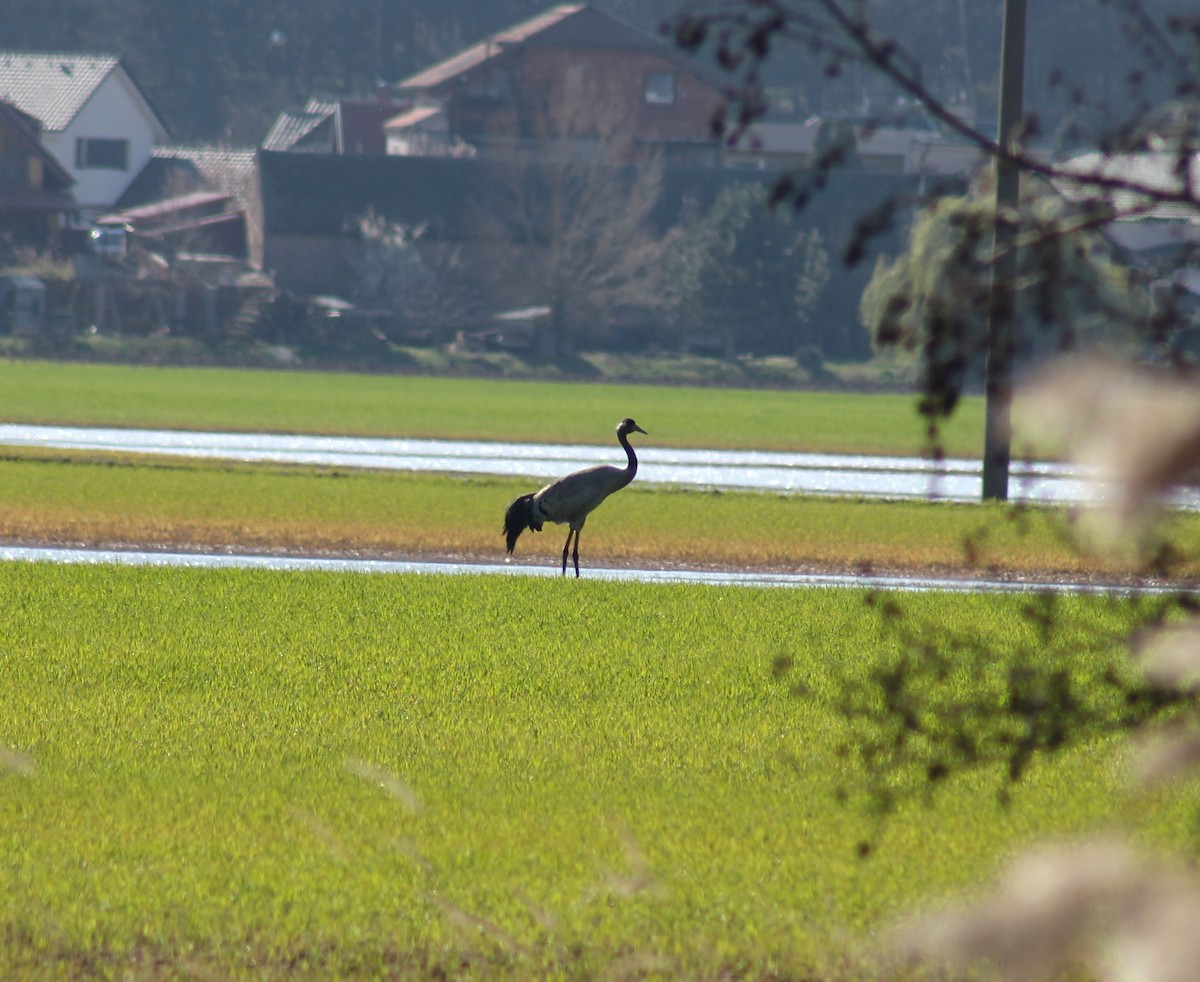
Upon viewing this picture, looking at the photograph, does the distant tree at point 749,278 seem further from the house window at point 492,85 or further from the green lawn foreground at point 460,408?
the house window at point 492,85

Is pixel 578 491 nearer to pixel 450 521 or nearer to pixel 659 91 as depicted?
pixel 450 521

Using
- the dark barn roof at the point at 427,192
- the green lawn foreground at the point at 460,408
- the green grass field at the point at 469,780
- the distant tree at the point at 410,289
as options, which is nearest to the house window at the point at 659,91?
the dark barn roof at the point at 427,192

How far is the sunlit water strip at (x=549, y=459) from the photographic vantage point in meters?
33.5

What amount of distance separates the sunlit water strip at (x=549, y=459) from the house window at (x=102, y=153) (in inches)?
2011

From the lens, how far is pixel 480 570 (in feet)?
66.9

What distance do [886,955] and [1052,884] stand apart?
16.1ft

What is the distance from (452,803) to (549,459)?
28090mm

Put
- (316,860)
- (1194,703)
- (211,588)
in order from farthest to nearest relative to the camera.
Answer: (211,588), (316,860), (1194,703)

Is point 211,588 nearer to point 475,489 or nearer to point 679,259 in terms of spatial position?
point 475,489

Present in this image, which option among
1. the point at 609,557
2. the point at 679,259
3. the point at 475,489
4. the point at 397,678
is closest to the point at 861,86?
the point at 679,259

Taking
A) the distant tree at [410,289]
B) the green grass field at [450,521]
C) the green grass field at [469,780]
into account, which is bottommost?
the green grass field at [450,521]

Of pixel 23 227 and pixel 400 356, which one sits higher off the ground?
pixel 23 227

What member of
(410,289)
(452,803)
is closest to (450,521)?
(452,803)

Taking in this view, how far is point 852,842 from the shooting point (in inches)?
337
